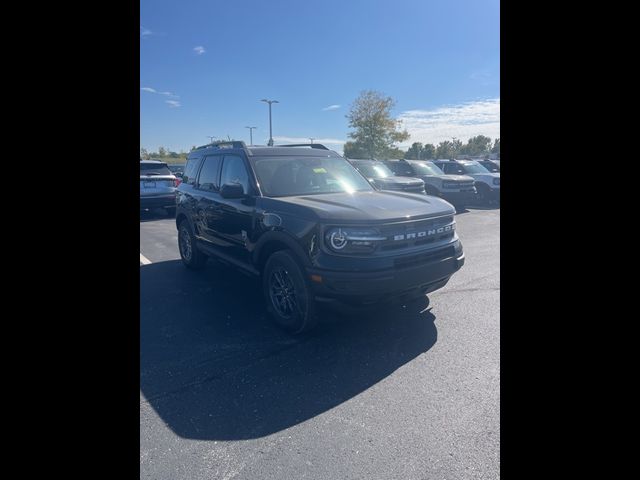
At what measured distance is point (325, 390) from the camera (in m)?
3.08

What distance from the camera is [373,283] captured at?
3529mm

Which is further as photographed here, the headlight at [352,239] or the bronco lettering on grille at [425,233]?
the bronco lettering on grille at [425,233]

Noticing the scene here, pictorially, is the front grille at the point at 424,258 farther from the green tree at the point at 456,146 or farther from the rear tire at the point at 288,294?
the green tree at the point at 456,146

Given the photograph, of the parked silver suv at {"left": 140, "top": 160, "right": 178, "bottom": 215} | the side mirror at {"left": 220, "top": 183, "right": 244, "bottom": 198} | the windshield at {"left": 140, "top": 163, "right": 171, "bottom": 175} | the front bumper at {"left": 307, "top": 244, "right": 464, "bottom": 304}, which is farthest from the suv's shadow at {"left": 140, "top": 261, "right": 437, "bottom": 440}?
the windshield at {"left": 140, "top": 163, "right": 171, "bottom": 175}

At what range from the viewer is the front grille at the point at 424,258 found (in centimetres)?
368

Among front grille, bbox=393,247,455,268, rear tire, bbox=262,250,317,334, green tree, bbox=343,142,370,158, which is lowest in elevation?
rear tire, bbox=262,250,317,334

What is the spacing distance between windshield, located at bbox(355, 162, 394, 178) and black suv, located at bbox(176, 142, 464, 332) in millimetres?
7032

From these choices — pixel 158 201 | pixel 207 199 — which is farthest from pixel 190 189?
pixel 158 201

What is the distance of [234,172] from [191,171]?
1.69m

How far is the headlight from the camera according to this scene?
3637 millimetres

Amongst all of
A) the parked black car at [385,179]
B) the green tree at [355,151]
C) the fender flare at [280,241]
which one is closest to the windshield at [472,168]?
the parked black car at [385,179]

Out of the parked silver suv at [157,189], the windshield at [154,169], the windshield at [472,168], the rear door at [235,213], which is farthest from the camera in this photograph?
the windshield at [472,168]

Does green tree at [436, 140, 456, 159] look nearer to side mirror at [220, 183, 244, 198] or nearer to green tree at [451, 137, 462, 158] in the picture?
green tree at [451, 137, 462, 158]

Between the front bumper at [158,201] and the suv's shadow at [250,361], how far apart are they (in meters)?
8.18
